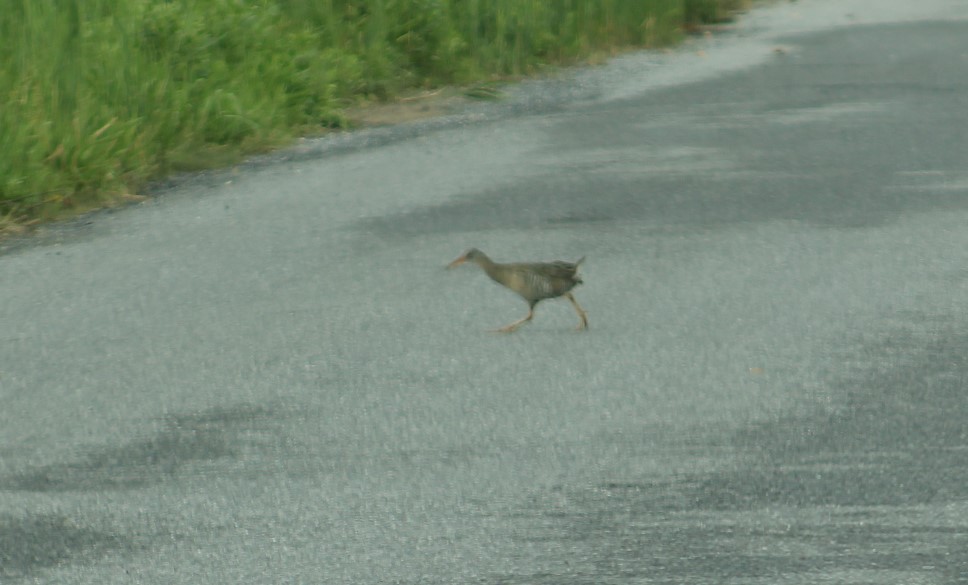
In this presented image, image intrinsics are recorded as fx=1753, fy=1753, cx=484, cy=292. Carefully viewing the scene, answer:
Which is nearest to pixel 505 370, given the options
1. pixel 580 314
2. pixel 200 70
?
pixel 580 314

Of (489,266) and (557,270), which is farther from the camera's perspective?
(489,266)

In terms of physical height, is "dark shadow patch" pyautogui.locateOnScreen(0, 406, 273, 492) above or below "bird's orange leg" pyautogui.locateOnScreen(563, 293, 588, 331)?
above

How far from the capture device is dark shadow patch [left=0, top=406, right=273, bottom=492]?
201 inches

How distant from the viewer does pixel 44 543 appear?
15.1 feet

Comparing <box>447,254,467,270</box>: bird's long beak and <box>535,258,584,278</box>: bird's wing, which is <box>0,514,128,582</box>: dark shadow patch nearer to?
<box>535,258,584,278</box>: bird's wing

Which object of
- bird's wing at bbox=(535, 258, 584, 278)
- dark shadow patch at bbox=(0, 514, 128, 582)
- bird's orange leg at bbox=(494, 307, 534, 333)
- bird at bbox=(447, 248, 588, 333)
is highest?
dark shadow patch at bbox=(0, 514, 128, 582)

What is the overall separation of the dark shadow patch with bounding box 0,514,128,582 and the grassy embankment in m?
4.22

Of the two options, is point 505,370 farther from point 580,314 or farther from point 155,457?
point 155,457

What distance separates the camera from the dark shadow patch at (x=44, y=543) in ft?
14.7

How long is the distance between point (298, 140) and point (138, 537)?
6.55 meters

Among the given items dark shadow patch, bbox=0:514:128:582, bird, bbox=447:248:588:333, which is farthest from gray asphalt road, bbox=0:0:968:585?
bird, bbox=447:248:588:333

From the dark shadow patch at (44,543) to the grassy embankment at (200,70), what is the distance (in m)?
4.22

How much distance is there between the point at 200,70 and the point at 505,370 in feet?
18.0

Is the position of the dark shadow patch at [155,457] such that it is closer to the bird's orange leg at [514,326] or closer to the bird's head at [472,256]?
the bird's orange leg at [514,326]
